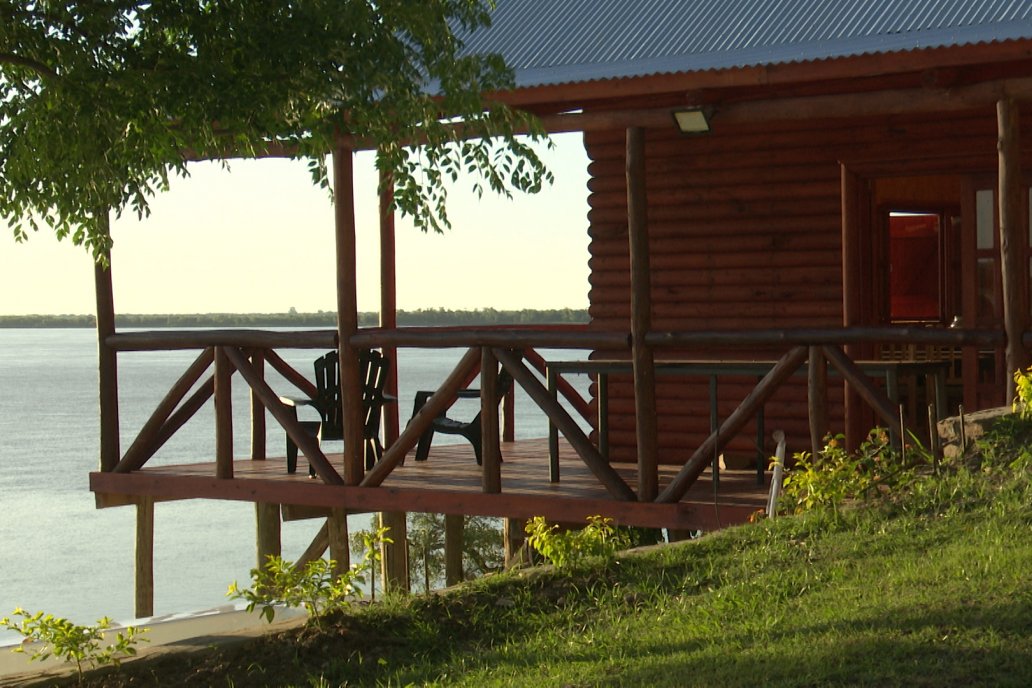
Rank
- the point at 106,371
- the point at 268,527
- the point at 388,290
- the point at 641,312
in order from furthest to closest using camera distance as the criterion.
Answer: the point at 268,527, the point at 388,290, the point at 106,371, the point at 641,312

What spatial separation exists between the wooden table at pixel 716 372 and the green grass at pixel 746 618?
1500 mm

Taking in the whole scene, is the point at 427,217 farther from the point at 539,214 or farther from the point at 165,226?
the point at 165,226

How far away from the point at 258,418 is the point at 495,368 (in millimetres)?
3041

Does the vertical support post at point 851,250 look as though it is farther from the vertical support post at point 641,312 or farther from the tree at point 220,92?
the tree at point 220,92

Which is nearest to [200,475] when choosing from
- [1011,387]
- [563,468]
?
[563,468]

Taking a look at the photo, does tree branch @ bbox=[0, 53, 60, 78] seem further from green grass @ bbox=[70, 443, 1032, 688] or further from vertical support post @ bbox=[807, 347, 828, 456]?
vertical support post @ bbox=[807, 347, 828, 456]

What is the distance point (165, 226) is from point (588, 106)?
2339 inches

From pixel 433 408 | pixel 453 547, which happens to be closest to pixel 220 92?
pixel 433 408

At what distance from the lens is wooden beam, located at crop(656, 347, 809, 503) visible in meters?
8.50

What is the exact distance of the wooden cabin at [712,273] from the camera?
28.0ft

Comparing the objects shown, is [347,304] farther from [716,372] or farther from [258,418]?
[716,372]

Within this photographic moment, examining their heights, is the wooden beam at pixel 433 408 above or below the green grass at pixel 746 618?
above

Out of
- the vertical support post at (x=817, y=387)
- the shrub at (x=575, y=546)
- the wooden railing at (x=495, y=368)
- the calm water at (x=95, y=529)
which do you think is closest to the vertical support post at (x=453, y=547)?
the wooden railing at (x=495, y=368)

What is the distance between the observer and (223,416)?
10.7 metres
